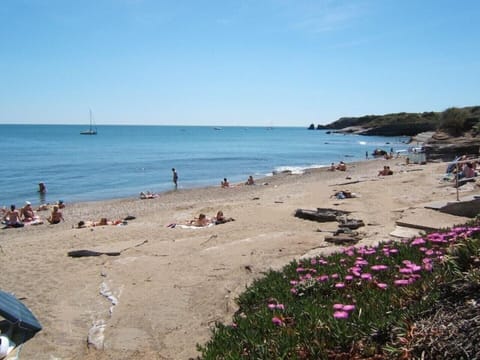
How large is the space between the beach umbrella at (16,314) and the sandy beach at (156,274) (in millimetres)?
164

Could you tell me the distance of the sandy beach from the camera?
208 inches

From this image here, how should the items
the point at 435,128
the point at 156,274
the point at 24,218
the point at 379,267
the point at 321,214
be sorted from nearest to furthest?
the point at 379,267 → the point at 156,274 → the point at 321,214 → the point at 24,218 → the point at 435,128

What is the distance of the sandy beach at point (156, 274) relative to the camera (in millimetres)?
5273

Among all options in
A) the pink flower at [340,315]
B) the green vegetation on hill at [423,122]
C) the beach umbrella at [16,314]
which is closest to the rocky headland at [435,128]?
the green vegetation on hill at [423,122]

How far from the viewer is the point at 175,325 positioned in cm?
547

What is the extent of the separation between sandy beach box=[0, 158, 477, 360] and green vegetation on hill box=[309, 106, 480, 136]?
42.0 m

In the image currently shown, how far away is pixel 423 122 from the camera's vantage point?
10644 cm

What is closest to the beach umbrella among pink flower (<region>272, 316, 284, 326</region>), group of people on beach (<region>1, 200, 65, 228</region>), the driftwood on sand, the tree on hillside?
pink flower (<region>272, 316, 284, 326</region>)

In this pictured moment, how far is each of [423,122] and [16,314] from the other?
112 metres

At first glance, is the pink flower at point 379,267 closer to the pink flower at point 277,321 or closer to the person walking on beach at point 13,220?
the pink flower at point 277,321

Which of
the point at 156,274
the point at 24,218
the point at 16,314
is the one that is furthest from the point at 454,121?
the point at 16,314

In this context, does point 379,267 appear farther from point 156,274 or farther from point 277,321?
point 156,274

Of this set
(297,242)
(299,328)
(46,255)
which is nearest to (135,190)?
(46,255)

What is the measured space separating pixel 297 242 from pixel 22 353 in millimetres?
5156
